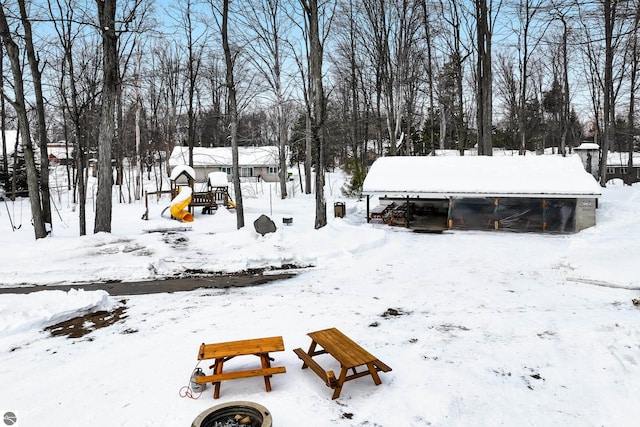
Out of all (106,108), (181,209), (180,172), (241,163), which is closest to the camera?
(106,108)

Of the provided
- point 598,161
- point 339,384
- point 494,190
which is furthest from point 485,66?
point 339,384

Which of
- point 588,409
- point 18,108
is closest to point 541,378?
point 588,409

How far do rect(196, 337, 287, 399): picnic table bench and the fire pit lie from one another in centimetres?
57

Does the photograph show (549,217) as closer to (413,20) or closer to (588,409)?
(588,409)

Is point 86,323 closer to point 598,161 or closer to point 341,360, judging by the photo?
point 341,360

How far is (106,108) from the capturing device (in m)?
13.8

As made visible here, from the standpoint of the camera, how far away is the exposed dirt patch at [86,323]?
6.89m

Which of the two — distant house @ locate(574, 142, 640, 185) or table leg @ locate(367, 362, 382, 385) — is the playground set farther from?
distant house @ locate(574, 142, 640, 185)

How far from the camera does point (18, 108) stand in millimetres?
13352

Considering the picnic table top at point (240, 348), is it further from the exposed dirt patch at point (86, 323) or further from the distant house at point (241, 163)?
the distant house at point (241, 163)

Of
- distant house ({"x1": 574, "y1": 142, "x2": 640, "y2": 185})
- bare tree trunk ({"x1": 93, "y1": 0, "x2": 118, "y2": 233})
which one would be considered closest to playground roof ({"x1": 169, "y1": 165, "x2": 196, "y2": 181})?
bare tree trunk ({"x1": 93, "y1": 0, "x2": 118, "y2": 233})

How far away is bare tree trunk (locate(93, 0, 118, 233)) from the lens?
1346 centimetres
